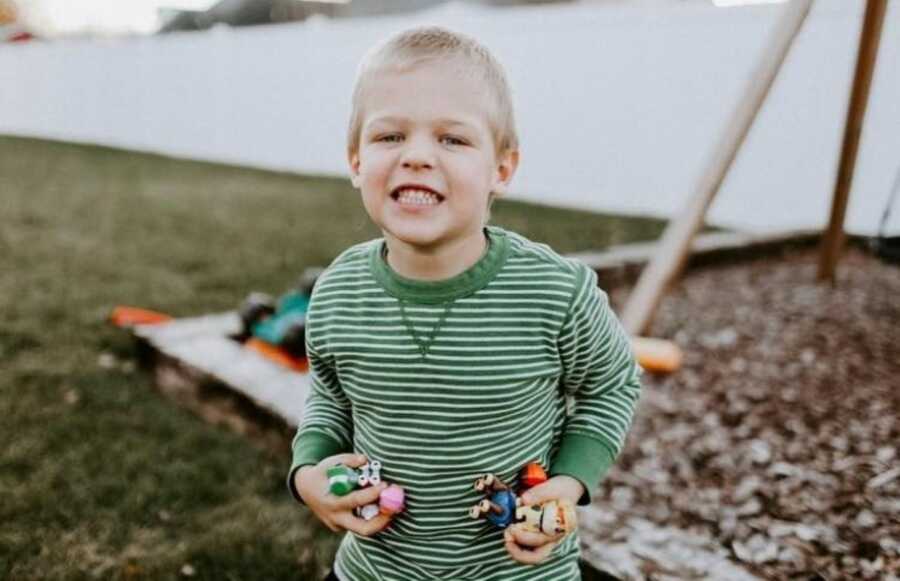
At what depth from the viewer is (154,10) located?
922 inches

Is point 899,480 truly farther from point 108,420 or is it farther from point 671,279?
point 108,420

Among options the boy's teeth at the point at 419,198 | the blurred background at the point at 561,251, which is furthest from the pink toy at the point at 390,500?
the blurred background at the point at 561,251

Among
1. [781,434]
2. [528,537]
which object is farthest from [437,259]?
[781,434]

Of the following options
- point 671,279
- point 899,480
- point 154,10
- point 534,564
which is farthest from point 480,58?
point 154,10

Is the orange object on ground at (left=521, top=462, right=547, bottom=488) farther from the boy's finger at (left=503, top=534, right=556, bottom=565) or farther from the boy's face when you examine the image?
the boy's face

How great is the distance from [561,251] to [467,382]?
4847 millimetres

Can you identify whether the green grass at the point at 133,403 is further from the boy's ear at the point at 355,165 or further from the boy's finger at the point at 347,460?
the boy's ear at the point at 355,165

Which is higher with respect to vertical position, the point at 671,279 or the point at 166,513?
the point at 671,279

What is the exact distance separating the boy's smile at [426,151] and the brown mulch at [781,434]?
1121mm

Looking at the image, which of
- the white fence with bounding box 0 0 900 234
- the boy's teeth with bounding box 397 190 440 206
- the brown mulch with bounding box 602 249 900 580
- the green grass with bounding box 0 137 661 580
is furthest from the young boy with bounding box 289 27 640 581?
the white fence with bounding box 0 0 900 234

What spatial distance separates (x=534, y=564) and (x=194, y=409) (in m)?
2.32

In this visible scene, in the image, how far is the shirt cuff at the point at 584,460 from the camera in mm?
1425

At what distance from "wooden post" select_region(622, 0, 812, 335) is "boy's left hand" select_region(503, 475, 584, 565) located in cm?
218

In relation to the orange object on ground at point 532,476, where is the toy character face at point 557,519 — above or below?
above
